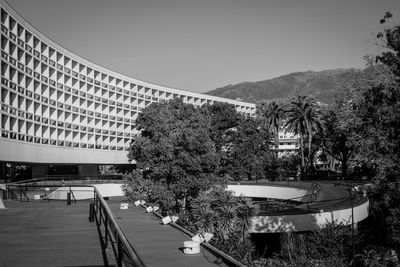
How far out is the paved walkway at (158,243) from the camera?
44.9ft

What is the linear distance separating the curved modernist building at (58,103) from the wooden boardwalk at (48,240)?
35480 millimetres

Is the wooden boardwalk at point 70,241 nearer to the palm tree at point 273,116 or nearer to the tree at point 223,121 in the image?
the tree at point 223,121

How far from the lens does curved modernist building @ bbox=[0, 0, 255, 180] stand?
5259 centimetres

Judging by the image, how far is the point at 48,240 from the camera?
1199 cm

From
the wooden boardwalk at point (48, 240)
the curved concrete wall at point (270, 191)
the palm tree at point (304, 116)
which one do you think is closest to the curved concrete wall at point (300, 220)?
the wooden boardwalk at point (48, 240)

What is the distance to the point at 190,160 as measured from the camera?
30.8 m

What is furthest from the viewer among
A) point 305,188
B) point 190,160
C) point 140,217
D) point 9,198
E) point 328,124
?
point 328,124

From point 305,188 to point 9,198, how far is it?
93.1ft

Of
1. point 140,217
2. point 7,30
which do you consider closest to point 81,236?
point 140,217

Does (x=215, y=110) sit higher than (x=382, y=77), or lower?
higher

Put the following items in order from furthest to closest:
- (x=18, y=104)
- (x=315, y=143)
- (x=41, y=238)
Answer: (x=315, y=143) → (x=18, y=104) → (x=41, y=238)

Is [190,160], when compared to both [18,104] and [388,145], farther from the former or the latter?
[18,104]

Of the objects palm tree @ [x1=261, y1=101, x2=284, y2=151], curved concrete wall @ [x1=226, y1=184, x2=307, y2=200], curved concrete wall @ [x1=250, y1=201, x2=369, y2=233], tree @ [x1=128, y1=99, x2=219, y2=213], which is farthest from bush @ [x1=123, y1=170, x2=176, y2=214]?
palm tree @ [x1=261, y1=101, x2=284, y2=151]

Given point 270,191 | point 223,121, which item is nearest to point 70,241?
point 270,191
